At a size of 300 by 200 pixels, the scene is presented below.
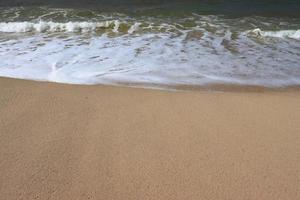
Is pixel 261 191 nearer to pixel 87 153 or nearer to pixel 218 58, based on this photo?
pixel 87 153

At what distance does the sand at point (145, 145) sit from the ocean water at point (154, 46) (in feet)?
3.77

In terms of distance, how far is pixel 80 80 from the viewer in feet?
15.7

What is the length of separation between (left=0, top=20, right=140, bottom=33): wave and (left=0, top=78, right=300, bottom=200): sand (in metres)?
5.51

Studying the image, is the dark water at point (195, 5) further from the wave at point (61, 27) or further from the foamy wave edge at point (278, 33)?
the foamy wave edge at point (278, 33)

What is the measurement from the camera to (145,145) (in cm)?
275

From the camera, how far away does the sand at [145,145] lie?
2.27 meters

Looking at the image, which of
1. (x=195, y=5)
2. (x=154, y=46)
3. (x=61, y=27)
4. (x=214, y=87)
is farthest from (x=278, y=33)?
(x=195, y=5)

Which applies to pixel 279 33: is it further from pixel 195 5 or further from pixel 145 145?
pixel 145 145

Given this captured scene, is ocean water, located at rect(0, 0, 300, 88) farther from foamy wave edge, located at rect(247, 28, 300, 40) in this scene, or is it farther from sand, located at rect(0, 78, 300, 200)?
sand, located at rect(0, 78, 300, 200)

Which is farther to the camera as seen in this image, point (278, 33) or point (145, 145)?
point (278, 33)

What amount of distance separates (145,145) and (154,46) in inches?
172

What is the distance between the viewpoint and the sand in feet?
7.44

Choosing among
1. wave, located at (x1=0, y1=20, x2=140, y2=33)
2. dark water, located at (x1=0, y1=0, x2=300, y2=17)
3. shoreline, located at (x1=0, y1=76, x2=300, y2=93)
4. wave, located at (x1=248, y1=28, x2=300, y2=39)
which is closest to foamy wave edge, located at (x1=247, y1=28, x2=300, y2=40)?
wave, located at (x1=248, y1=28, x2=300, y2=39)

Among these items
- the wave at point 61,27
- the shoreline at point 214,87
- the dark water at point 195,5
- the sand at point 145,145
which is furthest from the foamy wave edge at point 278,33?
the sand at point 145,145
